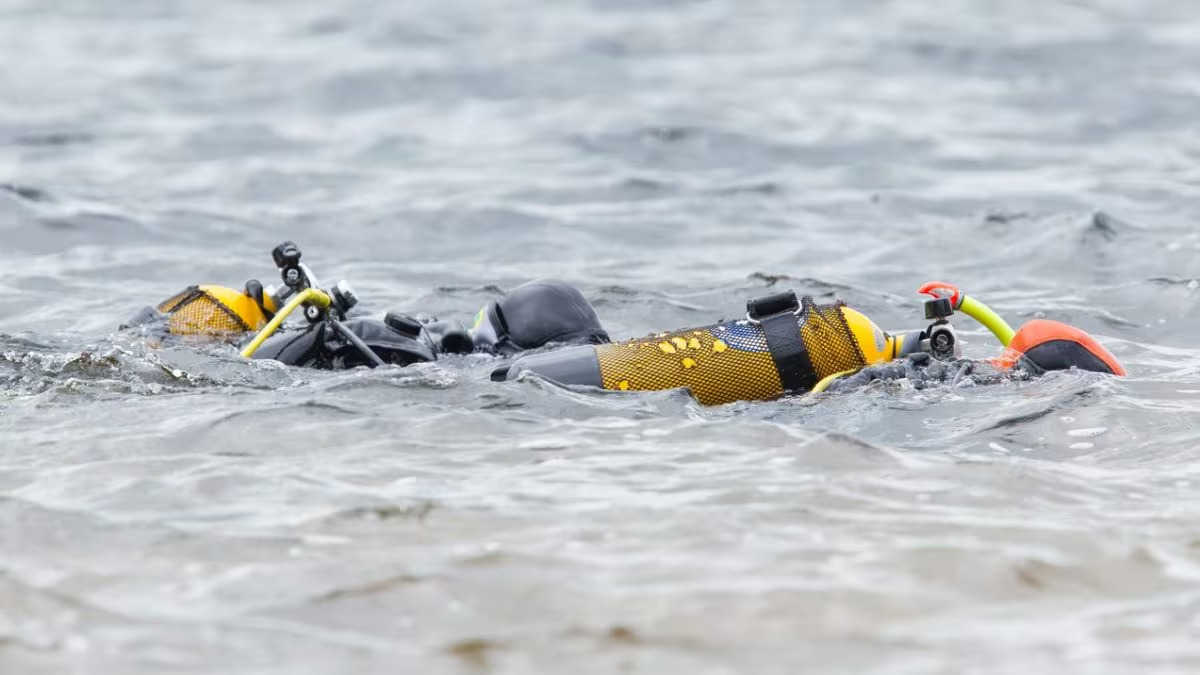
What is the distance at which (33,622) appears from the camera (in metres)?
3.99

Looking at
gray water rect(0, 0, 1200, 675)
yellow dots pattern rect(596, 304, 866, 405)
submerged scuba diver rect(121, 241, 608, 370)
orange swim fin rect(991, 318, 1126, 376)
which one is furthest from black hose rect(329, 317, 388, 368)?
orange swim fin rect(991, 318, 1126, 376)

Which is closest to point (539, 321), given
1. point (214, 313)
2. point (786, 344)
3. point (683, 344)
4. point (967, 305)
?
point (683, 344)

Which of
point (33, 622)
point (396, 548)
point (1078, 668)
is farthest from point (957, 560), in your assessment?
point (33, 622)

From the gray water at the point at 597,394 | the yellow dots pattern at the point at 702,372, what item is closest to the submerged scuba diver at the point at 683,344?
the yellow dots pattern at the point at 702,372

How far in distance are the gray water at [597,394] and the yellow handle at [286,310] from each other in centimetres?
11

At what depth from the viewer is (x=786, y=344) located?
6.06 metres

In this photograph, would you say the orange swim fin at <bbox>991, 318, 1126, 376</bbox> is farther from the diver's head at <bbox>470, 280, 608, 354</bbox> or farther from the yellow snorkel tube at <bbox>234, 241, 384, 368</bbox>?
the yellow snorkel tube at <bbox>234, 241, 384, 368</bbox>

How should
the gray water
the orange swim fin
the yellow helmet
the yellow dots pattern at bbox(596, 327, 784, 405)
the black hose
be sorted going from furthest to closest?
the yellow helmet, the black hose, the orange swim fin, the yellow dots pattern at bbox(596, 327, 784, 405), the gray water

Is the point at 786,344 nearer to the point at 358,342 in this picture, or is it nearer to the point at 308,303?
the point at 358,342

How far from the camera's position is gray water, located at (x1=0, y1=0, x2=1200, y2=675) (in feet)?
13.0

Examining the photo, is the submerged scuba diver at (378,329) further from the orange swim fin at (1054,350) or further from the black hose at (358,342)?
the orange swim fin at (1054,350)

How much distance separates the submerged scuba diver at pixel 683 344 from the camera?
6.04 m

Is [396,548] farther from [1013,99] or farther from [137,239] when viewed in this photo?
[1013,99]

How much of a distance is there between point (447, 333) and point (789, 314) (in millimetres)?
1603
